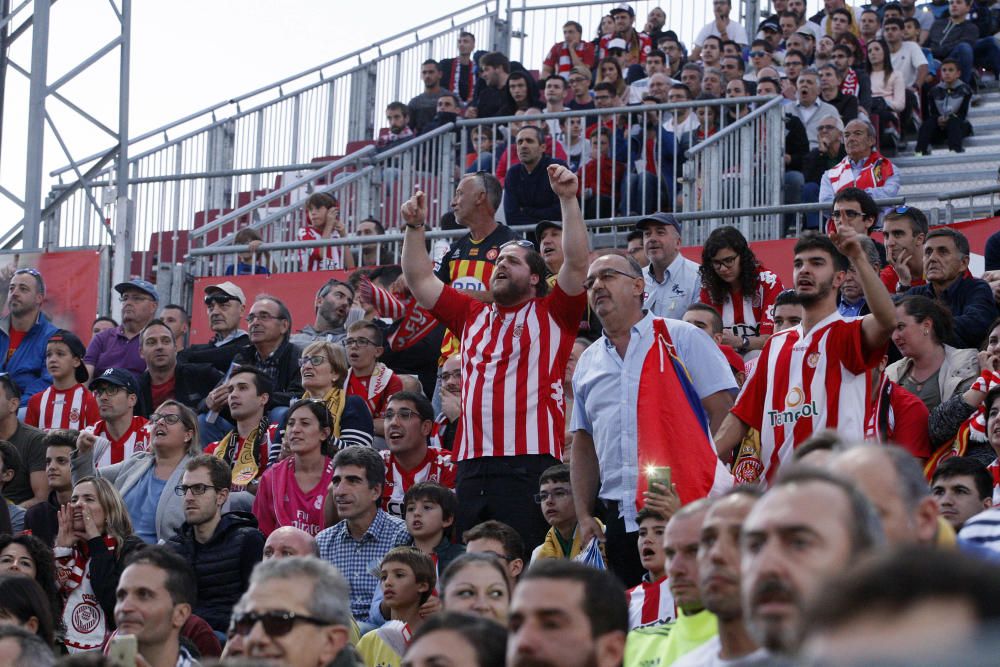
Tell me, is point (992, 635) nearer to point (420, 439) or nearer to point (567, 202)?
point (567, 202)

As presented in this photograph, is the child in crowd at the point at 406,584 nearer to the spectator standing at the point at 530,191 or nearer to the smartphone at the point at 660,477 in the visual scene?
the smartphone at the point at 660,477

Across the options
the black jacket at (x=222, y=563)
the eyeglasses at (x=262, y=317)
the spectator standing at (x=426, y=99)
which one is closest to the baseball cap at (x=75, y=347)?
the eyeglasses at (x=262, y=317)

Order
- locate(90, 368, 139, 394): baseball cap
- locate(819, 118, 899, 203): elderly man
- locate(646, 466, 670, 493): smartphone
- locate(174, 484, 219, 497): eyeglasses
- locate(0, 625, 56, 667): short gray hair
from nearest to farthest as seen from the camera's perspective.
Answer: locate(0, 625, 56, 667): short gray hair, locate(646, 466, 670, 493): smartphone, locate(174, 484, 219, 497): eyeglasses, locate(90, 368, 139, 394): baseball cap, locate(819, 118, 899, 203): elderly man

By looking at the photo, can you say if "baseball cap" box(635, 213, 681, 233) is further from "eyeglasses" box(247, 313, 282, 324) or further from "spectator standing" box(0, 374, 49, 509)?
"spectator standing" box(0, 374, 49, 509)

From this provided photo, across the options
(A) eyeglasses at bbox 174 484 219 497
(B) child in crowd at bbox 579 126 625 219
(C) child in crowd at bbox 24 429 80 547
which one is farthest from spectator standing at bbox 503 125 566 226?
(A) eyeglasses at bbox 174 484 219 497

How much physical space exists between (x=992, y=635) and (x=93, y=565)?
23.1 ft

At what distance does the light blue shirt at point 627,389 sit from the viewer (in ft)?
21.2

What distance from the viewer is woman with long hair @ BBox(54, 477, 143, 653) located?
7.77 m

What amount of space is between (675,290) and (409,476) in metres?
2.04

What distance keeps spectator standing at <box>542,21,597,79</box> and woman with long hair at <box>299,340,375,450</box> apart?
9.34 meters

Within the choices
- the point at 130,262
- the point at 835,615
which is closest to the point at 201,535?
the point at 130,262

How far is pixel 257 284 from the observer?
502 inches

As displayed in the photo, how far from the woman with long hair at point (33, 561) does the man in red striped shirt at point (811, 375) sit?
11.1 ft

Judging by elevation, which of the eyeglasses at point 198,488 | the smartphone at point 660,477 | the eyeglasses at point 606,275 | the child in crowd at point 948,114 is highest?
the child in crowd at point 948,114
